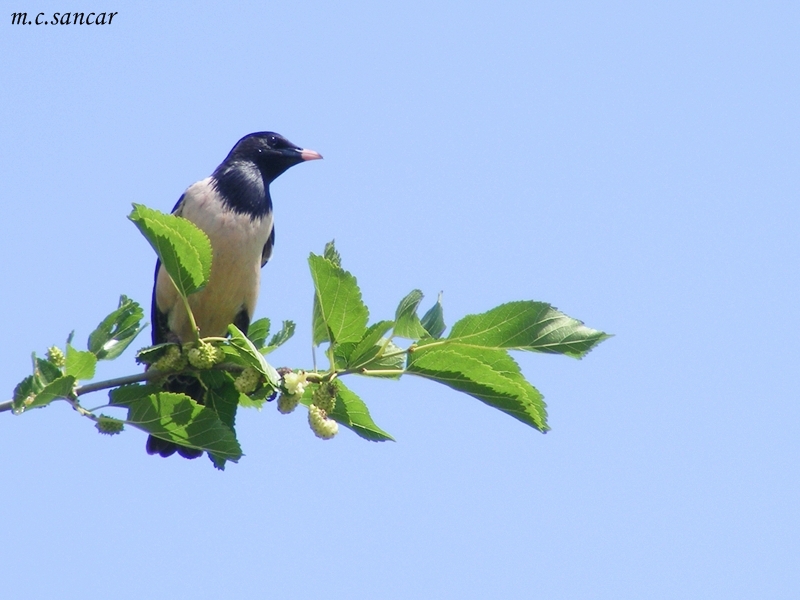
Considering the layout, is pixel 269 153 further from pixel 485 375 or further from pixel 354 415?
pixel 485 375

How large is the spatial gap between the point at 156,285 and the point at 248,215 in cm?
80

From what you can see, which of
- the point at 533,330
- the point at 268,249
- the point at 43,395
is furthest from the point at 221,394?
the point at 268,249

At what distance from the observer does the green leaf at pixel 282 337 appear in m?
4.42

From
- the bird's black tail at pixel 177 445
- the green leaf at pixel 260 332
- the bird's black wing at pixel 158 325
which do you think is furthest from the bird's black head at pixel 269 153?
the green leaf at pixel 260 332

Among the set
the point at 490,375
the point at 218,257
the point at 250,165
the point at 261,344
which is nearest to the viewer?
the point at 490,375

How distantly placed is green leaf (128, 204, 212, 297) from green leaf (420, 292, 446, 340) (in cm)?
86

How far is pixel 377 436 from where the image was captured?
150 inches

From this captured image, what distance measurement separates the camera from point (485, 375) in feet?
11.3

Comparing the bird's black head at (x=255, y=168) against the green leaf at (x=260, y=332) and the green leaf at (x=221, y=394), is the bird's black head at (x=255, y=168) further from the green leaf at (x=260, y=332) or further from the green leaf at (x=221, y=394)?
the green leaf at (x=221, y=394)

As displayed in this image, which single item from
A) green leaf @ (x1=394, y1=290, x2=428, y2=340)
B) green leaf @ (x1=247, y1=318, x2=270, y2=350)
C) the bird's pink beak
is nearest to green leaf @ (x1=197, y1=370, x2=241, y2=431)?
green leaf @ (x1=247, y1=318, x2=270, y2=350)

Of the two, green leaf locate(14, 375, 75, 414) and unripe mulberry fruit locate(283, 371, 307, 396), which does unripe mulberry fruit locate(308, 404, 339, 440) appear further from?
green leaf locate(14, 375, 75, 414)

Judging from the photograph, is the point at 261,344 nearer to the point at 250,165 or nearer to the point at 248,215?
the point at 248,215

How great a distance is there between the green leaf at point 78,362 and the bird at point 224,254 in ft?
8.27

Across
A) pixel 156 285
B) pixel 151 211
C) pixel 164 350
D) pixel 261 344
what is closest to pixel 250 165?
pixel 156 285
